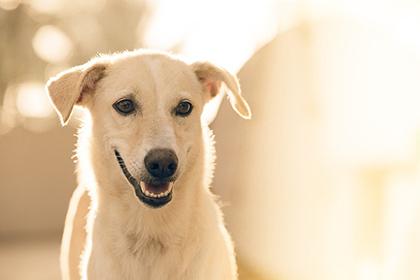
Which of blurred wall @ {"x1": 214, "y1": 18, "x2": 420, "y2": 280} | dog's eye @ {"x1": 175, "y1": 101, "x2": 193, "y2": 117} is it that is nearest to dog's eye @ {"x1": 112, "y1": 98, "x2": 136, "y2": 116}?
dog's eye @ {"x1": 175, "y1": 101, "x2": 193, "y2": 117}

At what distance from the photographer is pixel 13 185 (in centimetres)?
1388

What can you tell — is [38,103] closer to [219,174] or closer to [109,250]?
[219,174]

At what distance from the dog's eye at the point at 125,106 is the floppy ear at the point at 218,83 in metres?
0.51

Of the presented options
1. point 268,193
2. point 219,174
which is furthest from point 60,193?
point 268,193

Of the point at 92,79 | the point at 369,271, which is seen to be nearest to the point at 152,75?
the point at 92,79

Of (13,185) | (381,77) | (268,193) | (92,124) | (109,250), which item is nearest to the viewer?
(109,250)

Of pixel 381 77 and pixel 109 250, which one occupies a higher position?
pixel 381 77

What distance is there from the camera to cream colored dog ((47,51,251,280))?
3.69 meters

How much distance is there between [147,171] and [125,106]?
0.46 m

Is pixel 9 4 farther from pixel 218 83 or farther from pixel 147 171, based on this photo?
pixel 147 171

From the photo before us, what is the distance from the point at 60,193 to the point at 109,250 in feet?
34.8

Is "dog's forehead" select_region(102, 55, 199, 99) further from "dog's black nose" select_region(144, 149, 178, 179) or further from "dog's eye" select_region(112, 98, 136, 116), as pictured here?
"dog's black nose" select_region(144, 149, 178, 179)

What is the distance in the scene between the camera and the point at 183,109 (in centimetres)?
390

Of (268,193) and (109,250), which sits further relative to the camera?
(268,193)
